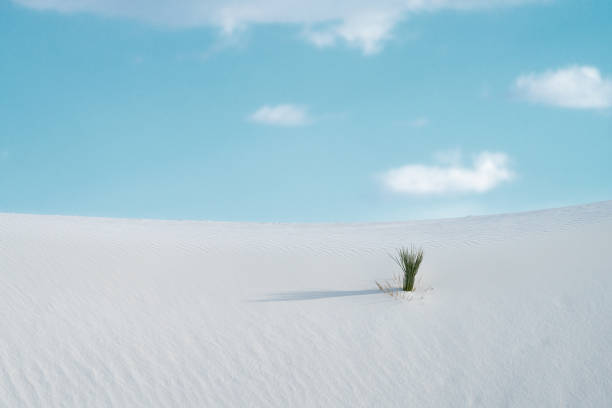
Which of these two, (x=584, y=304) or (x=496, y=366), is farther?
(x=584, y=304)

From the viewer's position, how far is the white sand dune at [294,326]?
5691 millimetres

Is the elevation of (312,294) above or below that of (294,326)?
above

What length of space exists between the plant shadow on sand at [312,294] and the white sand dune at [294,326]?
3 centimetres

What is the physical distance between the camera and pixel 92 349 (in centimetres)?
616

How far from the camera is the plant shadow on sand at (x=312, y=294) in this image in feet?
25.5

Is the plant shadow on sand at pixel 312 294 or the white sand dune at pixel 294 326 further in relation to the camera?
the plant shadow on sand at pixel 312 294

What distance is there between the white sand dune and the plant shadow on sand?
1.1 inches

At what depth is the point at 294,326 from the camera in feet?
22.5

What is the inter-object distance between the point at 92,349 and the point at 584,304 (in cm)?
594

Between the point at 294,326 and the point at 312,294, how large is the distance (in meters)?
1.13

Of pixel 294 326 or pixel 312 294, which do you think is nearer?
pixel 294 326

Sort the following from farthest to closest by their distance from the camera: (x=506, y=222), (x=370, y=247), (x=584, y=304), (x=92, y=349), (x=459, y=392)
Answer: (x=506, y=222)
(x=370, y=247)
(x=584, y=304)
(x=92, y=349)
(x=459, y=392)

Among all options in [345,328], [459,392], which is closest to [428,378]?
[459,392]

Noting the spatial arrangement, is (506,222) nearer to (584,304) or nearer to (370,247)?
(370,247)
